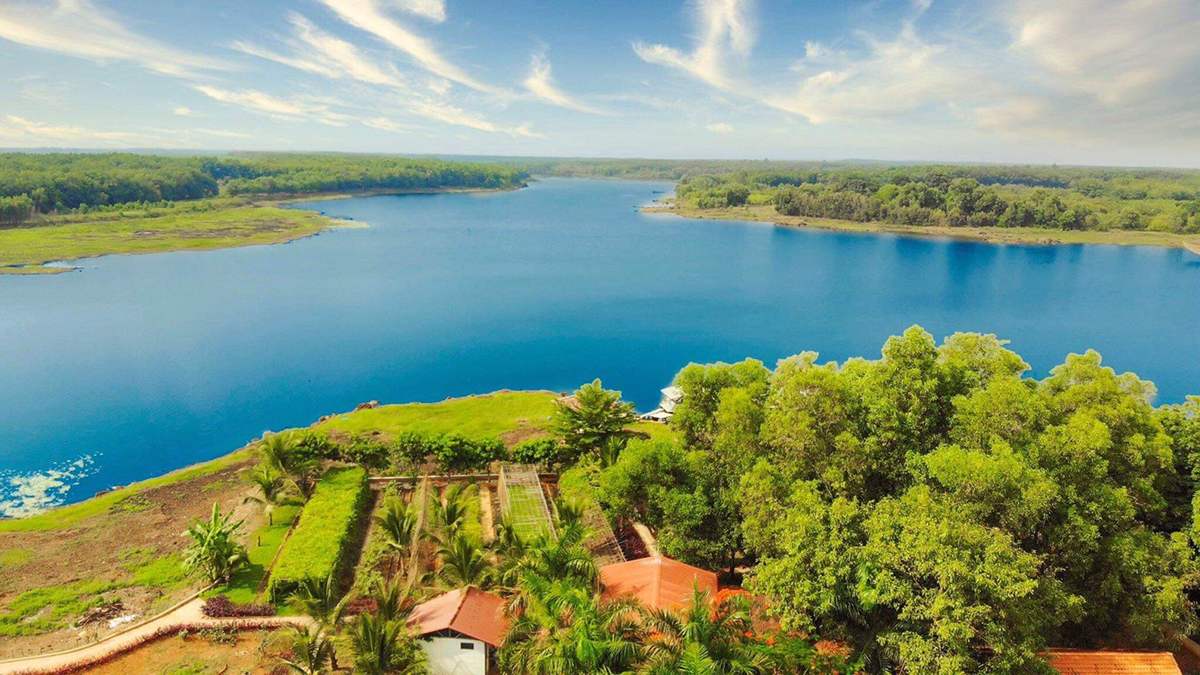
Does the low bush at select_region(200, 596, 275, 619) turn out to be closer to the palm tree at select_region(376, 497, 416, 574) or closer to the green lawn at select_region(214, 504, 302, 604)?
the green lawn at select_region(214, 504, 302, 604)

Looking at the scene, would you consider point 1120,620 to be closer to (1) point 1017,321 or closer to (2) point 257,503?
(2) point 257,503

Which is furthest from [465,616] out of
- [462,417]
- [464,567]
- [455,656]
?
[462,417]

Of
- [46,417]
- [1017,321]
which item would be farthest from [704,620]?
[1017,321]

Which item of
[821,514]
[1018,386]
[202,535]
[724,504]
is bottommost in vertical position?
Answer: [202,535]

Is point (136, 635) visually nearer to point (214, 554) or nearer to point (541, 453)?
point (214, 554)

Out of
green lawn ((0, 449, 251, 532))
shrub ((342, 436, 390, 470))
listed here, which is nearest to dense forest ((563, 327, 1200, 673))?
shrub ((342, 436, 390, 470))
